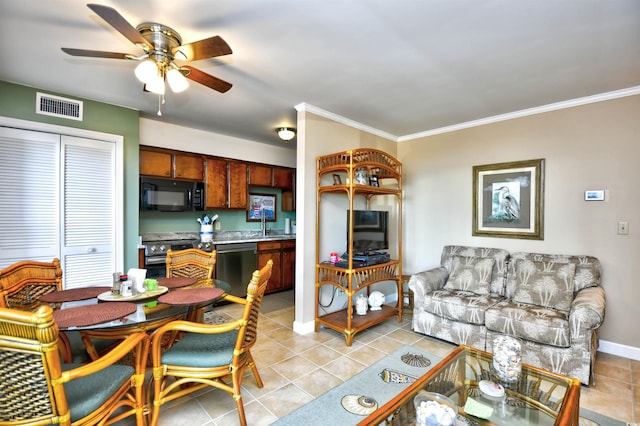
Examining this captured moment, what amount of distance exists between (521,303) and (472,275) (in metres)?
0.52

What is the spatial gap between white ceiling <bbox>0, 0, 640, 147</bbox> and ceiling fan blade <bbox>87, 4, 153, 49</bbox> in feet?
0.75

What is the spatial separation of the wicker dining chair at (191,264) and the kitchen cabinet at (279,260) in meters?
1.85

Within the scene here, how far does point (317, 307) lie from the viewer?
3.34 meters

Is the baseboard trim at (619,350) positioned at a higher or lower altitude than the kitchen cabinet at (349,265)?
lower

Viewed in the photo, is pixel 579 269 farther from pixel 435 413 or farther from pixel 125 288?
pixel 125 288

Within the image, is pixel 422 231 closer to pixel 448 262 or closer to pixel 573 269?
pixel 448 262

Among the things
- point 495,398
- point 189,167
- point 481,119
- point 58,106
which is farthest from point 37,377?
point 481,119

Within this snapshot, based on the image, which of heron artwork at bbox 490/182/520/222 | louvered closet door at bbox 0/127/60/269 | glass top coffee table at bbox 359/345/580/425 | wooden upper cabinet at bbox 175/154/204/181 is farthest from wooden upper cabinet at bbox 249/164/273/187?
glass top coffee table at bbox 359/345/580/425

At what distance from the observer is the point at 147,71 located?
5.89ft

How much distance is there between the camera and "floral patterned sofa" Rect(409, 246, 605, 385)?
2.29 m

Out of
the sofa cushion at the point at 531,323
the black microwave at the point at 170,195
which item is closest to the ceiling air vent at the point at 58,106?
the black microwave at the point at 170,195

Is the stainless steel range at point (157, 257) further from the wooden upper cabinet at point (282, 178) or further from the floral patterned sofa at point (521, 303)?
the floral patterned sofa at point (521, 303)

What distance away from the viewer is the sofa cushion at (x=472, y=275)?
321cm

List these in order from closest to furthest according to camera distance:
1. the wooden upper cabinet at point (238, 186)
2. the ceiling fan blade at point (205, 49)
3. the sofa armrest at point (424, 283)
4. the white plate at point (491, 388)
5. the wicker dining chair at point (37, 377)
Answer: the wicker dining chair at point (37, 377)
the white plate at point (491, 388)
the ceiling fan blade at point (205, 49)
the sofa armrest at point (424, 283)
the wooden upper cabinet at point (238, 186)
